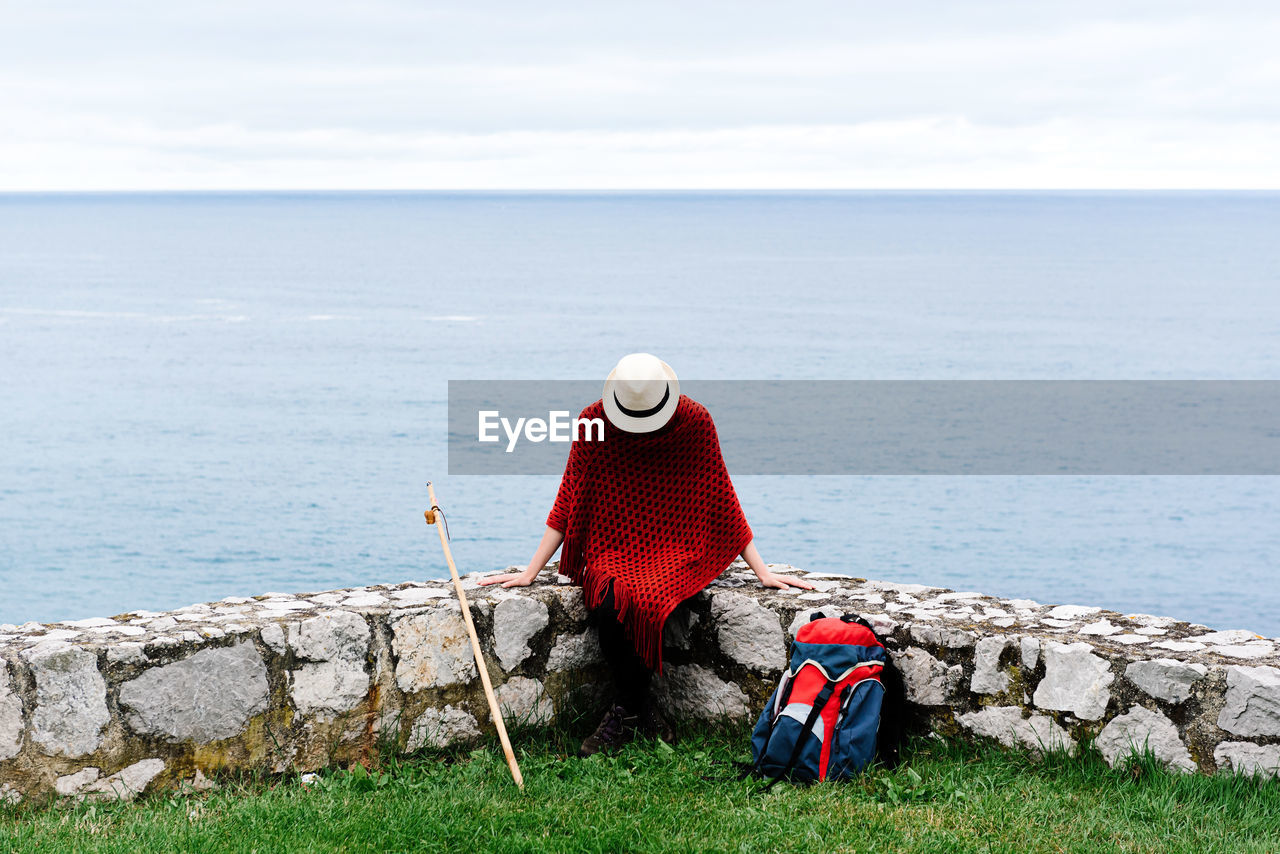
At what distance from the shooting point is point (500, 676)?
497 cm

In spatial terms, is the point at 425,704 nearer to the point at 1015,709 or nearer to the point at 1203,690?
the point at 1015,709

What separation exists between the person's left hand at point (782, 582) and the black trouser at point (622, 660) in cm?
67

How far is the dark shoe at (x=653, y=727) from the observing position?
5.10 metres

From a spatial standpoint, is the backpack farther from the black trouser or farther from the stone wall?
the black trouser

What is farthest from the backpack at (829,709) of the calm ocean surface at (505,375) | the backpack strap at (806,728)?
the calm ocean surface at (505,375)

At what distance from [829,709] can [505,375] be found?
54661 millimetres

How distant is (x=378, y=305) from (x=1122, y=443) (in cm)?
5240

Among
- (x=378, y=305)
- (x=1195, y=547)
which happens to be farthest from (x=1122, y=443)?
(x=378, y=305)

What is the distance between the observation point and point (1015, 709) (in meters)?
4.51

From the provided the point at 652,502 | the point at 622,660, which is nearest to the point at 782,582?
the point at 652,502

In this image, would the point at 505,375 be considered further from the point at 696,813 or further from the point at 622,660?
the point at 696,813

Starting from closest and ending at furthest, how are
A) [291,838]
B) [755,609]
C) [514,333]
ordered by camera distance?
[291,838]
[755,609]
[514,333]

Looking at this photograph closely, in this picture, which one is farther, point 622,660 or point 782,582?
point 782,582

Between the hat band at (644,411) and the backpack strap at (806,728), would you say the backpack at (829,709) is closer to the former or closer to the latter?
the backpack strap at (806,728)
